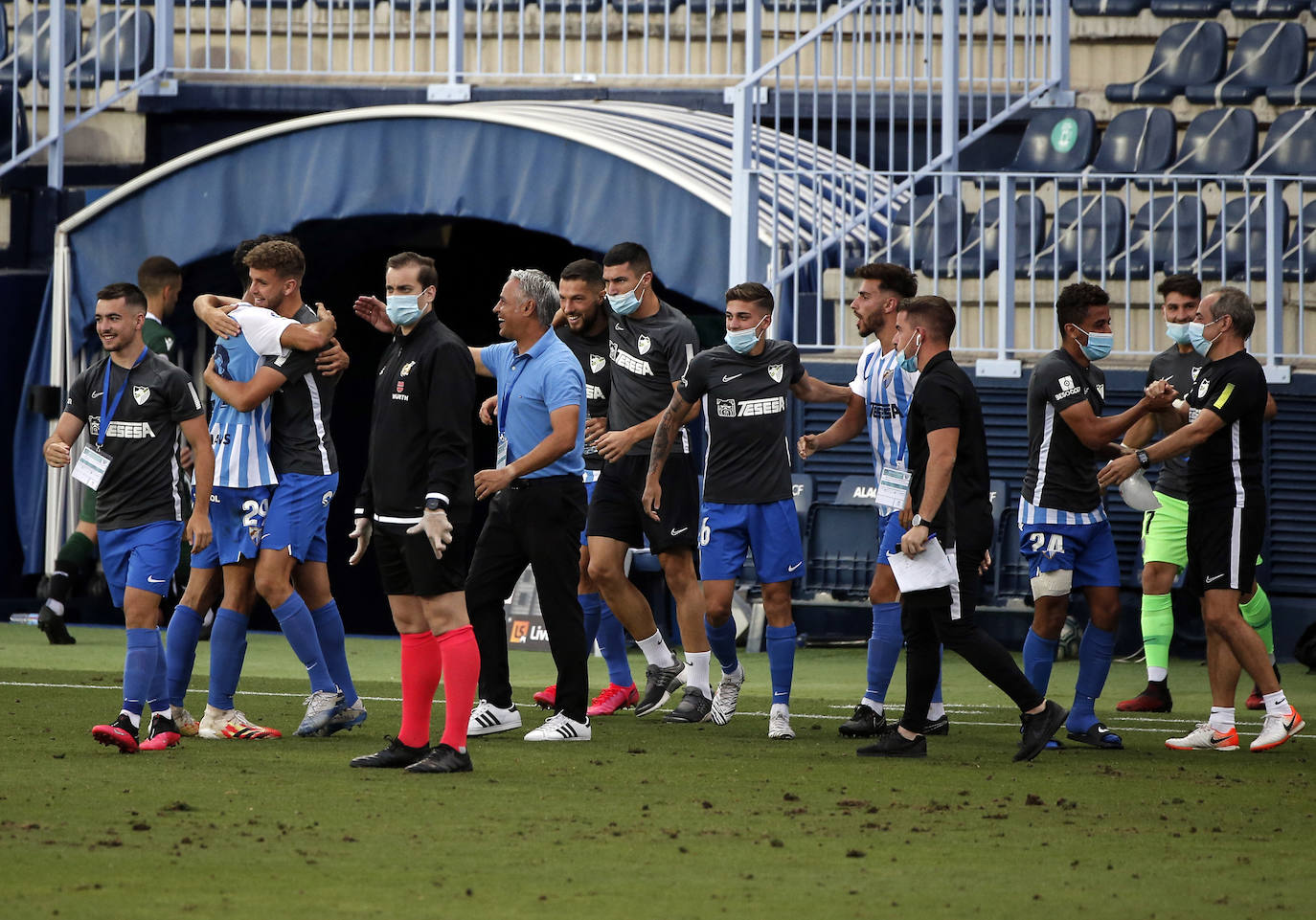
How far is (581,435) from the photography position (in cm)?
750

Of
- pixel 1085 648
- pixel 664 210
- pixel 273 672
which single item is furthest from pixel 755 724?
pixel 664 210

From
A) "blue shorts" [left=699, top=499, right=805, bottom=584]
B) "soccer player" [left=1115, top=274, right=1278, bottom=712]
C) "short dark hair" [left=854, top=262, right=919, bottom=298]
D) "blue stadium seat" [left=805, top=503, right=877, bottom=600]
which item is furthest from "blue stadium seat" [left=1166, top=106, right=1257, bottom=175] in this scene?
"blue shorts" [left=699, top=499, right=805, bottom=584]

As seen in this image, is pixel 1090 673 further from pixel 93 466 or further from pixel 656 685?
pixel 93 466

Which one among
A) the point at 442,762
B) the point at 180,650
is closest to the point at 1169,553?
the point at 442,762

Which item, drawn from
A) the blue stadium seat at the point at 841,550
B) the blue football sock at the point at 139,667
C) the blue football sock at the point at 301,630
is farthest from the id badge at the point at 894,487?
the blue stadium seat at the point at 841,550

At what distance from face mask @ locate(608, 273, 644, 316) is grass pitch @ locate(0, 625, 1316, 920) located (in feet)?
6.06

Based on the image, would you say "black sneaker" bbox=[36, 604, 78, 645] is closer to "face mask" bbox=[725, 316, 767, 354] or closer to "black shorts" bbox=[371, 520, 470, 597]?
"face mask" bbox=[725, 316, 767, 354]

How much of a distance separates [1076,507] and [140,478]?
366 centimetres

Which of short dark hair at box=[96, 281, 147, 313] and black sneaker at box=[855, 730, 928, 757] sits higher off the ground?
short dark hair at box=[96, 281, 147, 313]

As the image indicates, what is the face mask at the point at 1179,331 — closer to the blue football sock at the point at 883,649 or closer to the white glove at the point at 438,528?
the blue football sock at the point at 883,649

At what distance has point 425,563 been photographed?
6461 millimetres

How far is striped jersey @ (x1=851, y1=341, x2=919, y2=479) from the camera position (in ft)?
26.6

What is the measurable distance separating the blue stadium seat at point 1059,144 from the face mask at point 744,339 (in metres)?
6.10

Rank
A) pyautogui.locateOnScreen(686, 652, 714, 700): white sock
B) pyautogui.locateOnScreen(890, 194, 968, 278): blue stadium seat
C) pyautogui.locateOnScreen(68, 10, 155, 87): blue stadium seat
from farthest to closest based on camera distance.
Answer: pyautogui.locateOnScreen(68, 10, 155, 87): blue stadium seat
pyautogui.locateOnScreen(890, 194, 968, 278): blue stadium seat
pyautogui.locateOnScreen(686, 652, 714, 700): white sock
